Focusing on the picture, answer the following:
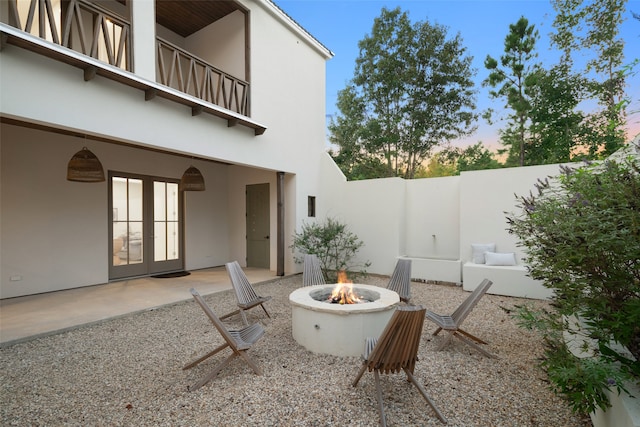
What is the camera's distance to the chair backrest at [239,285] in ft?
15.1

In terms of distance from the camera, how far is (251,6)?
23.0 feet

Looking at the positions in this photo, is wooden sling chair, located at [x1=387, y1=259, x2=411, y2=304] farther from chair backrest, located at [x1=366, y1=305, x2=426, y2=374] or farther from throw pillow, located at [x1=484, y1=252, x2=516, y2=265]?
throw pillow, located at [x1=484, y1=252, x2=516, y2=265]

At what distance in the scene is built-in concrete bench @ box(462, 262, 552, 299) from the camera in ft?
20.1

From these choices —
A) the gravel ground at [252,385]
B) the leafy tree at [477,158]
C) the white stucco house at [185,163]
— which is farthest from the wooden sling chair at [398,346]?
the leafy tree at [477,158]

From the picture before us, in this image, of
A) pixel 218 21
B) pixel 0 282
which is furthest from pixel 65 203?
pixel 218 21

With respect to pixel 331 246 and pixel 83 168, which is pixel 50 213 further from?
pixel 331 246

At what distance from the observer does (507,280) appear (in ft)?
20.8

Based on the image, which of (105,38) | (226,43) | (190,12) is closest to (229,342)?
(105,38)

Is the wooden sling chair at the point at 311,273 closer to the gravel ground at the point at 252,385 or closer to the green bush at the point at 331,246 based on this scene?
the gravel ground at the point at 252,385

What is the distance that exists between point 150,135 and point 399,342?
474 centimetres

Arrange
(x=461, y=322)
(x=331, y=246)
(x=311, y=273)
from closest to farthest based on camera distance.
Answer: (x=461, y=322), (x=311, y=273), (x=331, y=246)

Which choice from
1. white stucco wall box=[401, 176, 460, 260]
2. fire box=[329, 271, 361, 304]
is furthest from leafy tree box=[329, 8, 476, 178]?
fire box=[329, 271, 361, 304]

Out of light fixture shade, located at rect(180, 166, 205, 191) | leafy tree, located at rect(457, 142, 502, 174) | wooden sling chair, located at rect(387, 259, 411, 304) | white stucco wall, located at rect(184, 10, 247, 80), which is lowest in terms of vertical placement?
wooden sling chair, located at rect(387, 259, 411, 304)

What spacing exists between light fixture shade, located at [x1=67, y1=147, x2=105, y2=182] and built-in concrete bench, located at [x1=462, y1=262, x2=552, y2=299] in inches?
288
